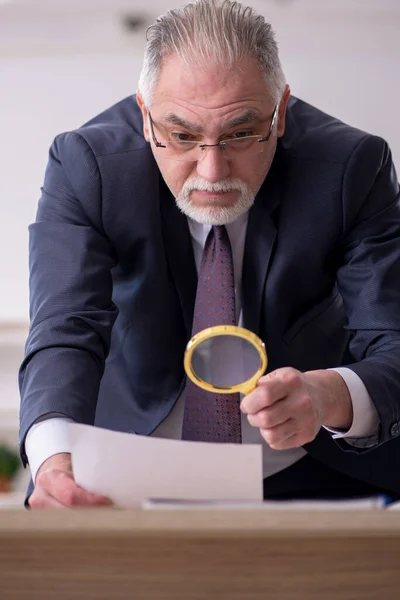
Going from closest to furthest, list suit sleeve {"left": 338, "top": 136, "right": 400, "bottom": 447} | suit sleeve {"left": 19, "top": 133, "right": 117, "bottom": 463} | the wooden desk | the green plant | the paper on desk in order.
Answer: the wooden desk, the paper on desk, suit sleeve {"left": 19, "top": 133, "right": 117, "bottom": 463}, suit sleeve {"left": 338, "top": 136, "right": 400, "bottom": 447}, the green plant

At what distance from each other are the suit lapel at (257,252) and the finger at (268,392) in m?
0.51

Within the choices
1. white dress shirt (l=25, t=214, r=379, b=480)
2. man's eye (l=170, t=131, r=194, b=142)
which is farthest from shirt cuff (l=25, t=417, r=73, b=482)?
man's eye (l=170, t=131, r=194, b=142)

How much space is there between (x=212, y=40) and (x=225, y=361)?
0.66 m

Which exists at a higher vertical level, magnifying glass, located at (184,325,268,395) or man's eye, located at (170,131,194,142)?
man's eye, located at (170,131,194,142)

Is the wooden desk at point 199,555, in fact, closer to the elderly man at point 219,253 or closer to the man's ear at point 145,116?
the elderly man at point 219,253

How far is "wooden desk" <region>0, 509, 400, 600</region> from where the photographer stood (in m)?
0.79

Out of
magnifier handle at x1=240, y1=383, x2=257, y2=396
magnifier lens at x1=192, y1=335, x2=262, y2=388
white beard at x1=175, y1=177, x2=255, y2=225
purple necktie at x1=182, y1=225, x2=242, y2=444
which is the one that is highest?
white beard at x1=175, y1=177, x2=255, y2=225

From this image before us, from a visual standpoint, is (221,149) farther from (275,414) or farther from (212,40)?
(275,414)

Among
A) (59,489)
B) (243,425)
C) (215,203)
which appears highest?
(215,203)

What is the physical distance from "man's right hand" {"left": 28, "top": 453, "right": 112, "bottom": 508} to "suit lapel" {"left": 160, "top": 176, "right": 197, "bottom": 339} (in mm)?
515

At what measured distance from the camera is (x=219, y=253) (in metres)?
1.73

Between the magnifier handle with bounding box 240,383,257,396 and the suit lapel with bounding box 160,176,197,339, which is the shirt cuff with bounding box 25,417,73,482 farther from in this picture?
the suit lapel with bounding box 160,176,197,339

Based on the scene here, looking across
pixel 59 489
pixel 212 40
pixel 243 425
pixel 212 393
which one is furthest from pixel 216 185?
pixel 59 489

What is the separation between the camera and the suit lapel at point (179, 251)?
1.77 meters
